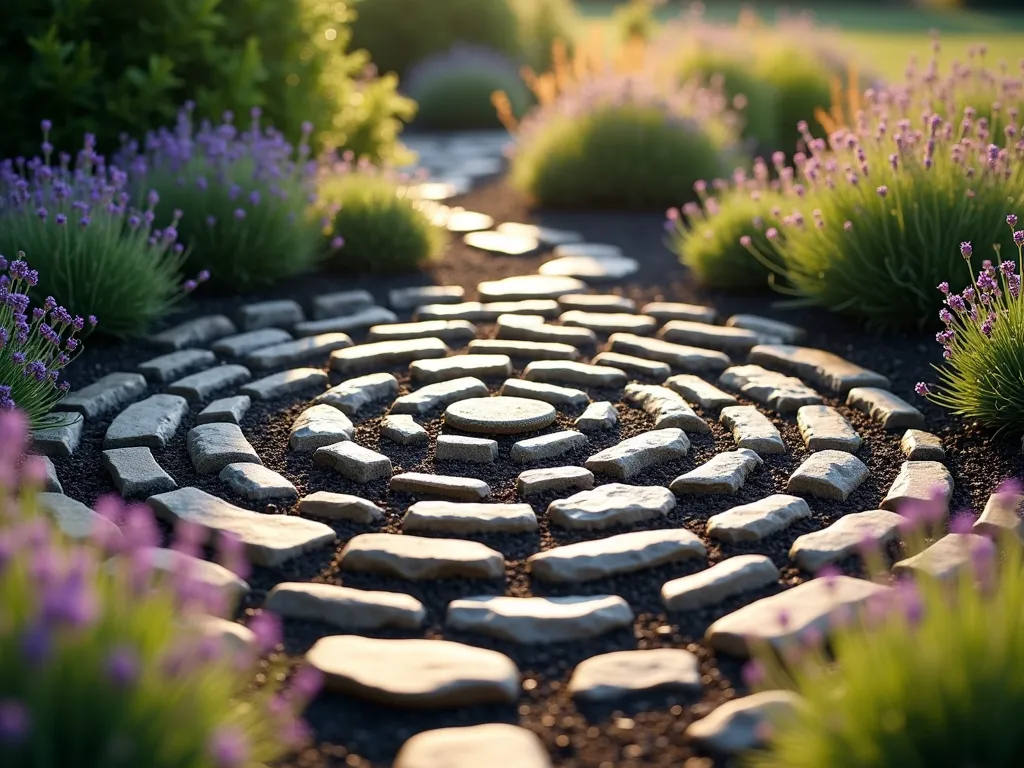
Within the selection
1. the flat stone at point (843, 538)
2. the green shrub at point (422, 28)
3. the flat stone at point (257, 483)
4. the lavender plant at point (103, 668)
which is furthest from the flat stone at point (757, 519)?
the green shrub at point (422, 28)

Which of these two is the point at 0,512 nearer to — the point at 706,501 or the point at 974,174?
the point at 706,501

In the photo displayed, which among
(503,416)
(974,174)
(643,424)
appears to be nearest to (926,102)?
(974,174)

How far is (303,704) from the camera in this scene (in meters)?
2.40

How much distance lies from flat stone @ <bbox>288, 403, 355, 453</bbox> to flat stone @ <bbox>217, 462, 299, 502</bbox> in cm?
28

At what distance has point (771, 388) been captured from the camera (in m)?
4.34

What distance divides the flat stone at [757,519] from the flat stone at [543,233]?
3766mm

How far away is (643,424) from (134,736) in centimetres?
257

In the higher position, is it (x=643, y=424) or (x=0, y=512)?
(x=0, y=512)

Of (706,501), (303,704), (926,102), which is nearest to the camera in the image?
(303,704)

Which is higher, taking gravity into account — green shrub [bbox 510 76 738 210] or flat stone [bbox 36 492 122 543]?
green shrub [bbox 510 76 738 210]

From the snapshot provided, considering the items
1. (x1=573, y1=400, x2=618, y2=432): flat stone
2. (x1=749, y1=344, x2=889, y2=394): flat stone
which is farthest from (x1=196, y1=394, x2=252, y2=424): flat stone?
(x1=749, y1=344, x2=889, y2=394): flat stone

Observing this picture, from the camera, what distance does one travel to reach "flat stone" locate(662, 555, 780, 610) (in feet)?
9.39

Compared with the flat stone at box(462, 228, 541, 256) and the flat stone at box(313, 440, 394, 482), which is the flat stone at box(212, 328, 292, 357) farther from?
the flat stone at box(462, 228, 541, 256)

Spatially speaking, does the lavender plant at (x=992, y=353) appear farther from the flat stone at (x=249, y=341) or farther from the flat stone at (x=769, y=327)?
the flat stone at (x=249, y=341)
